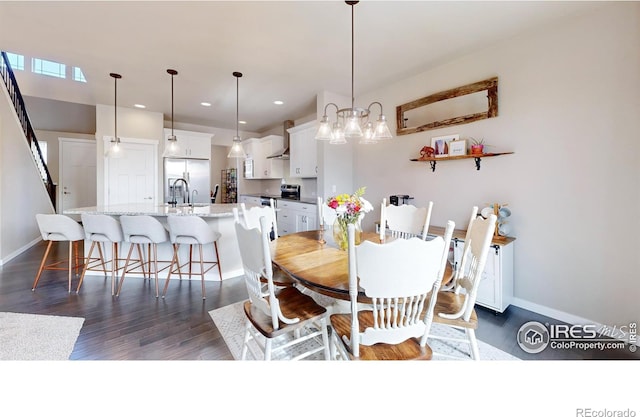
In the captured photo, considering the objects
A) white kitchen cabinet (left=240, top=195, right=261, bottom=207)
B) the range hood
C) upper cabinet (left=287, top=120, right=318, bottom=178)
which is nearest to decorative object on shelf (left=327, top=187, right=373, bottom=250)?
upper cabinet (left=287, top=120, right=318, bottom=178)

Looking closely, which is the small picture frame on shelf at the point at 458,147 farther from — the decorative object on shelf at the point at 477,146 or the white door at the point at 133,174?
the white door at the point at 133,174

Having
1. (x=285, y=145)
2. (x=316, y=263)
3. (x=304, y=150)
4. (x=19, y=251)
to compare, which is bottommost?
(x=19, y=251)

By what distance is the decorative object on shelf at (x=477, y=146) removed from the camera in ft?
8.91

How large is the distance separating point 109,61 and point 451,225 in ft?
13.4

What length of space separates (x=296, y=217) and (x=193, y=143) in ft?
9.91

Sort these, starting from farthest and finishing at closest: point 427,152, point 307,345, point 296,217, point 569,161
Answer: point 296,217, point 427,152, point 569,161, point 307,345

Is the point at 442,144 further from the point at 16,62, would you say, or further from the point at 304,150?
the point at 16,62

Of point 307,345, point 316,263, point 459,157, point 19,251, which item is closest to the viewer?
point 316,263

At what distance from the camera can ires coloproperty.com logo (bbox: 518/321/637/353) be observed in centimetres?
198

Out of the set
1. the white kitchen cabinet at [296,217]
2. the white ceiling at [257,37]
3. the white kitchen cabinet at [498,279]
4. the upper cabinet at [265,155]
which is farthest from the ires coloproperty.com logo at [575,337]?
the upper cabinet at [265,155]

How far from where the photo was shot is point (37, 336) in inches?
79.7

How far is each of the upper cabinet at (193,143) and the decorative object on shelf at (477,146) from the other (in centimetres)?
529

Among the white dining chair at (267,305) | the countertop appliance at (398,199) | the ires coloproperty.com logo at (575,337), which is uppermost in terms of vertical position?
the countertop appliance at (398,199)

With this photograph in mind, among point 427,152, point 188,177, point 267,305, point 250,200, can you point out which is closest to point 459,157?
point 427,152
